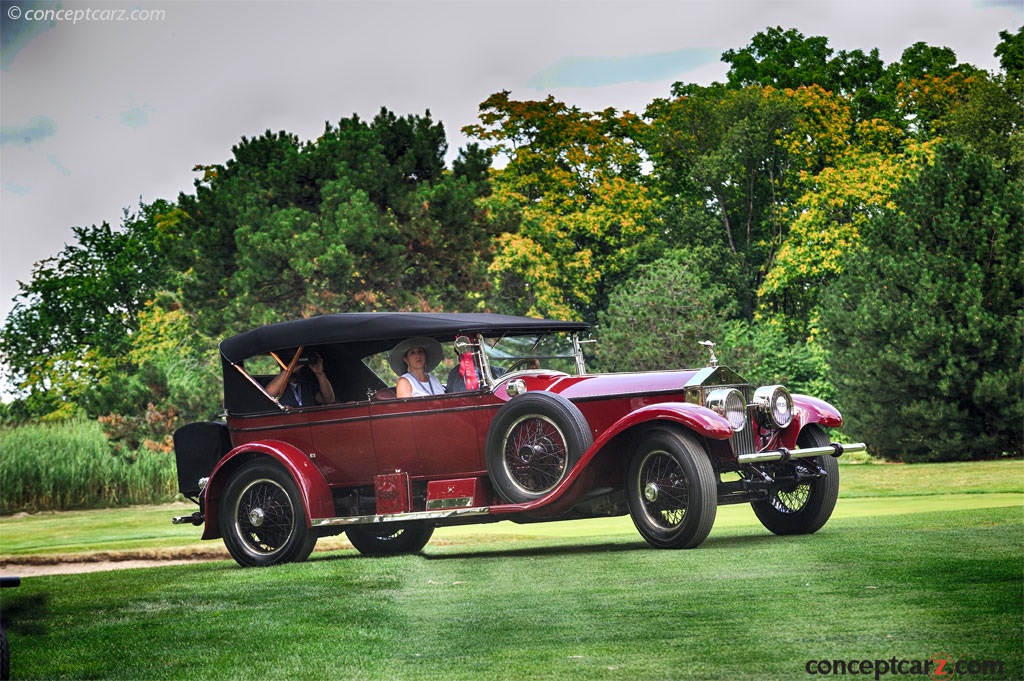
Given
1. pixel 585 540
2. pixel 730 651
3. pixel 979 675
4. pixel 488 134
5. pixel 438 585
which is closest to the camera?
pixel 979 675

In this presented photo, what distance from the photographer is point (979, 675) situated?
5781 millimetres

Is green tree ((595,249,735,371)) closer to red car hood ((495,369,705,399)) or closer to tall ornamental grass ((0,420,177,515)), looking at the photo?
tall ornamental grass ((0,420,177,515))

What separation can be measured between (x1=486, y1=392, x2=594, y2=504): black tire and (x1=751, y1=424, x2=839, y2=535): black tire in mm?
1852

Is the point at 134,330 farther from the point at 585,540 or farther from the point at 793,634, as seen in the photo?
the point at 793,634

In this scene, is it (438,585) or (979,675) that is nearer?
(979,675)

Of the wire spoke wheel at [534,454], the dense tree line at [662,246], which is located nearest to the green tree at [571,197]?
the dense tree line at [662,246]

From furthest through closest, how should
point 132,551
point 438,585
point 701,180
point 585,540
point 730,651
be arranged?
1. point 701,180
2. point 132,551
3. point 585,540
4. point 438,585
5. point 730,651

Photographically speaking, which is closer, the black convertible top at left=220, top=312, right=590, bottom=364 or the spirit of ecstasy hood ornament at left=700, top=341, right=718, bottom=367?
the spirit of ecstasy hood ornament at left=700, top=341, right=718, bottom=367

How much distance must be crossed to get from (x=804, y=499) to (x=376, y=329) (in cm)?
391

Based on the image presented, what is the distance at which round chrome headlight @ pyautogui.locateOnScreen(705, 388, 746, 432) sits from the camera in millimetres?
9898

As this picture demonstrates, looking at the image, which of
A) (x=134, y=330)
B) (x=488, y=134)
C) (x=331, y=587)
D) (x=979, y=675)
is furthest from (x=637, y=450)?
(x=134, y=330)

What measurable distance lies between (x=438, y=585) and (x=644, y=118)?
3504 centimetres

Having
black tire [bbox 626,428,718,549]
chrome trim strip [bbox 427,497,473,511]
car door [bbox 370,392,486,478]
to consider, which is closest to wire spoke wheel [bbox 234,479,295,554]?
car door [bbox 370,392,486,478]

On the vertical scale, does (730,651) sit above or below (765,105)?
below
